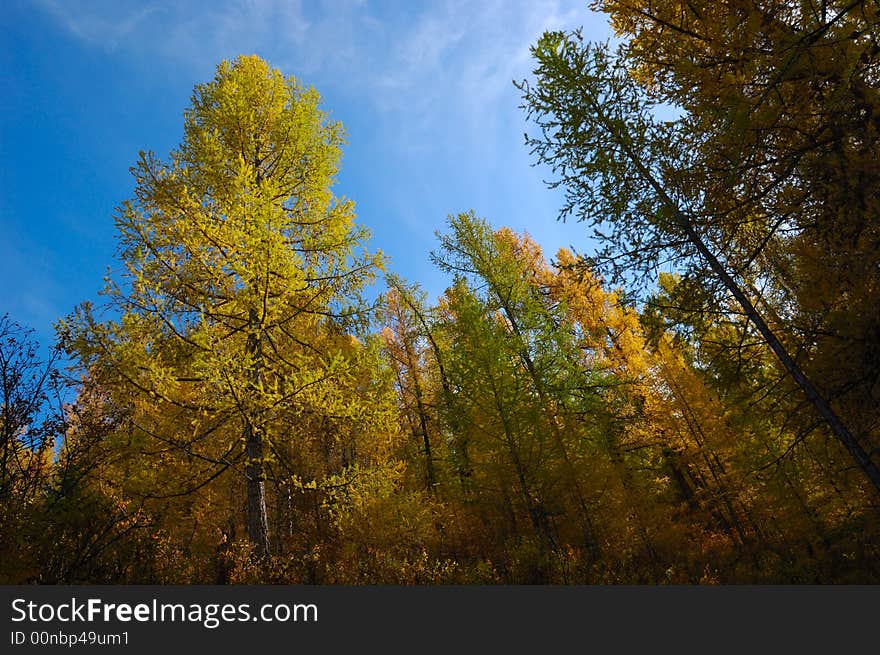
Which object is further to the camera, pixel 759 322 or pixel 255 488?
pixel 255 488

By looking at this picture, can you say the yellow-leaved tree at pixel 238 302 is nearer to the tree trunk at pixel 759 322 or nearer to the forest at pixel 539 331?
the forest at pixel 539 331

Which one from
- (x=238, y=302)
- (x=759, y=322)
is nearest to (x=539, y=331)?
(x=759, y=322)

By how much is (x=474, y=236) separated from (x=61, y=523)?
10636 millimetres

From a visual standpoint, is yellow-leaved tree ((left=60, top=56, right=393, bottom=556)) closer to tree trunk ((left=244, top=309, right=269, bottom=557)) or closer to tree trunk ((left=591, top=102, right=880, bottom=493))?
tree trunk ((left=244, top=309, right=269, bottom=557))

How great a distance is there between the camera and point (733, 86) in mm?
4633

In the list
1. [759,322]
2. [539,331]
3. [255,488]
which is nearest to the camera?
[759,322]

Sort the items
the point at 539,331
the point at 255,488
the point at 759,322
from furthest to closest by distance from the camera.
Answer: the point at 539,331 < the point at 255,488 < the point at 759,322

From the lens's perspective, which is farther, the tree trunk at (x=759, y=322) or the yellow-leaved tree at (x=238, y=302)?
the yellow-leaved tree at (x=238, y=302)

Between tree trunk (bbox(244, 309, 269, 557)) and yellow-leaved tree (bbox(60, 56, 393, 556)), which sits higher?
yellow-leaved tree (bbox(60, 56, 393, 556))

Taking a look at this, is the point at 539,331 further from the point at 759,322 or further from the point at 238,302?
the point at 238,302

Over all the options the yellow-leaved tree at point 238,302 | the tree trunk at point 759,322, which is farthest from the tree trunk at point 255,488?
the tree trunk at point 759,322

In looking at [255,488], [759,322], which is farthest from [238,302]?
[759,322]

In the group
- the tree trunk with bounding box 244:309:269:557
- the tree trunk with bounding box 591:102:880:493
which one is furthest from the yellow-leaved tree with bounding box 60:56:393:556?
the tree trunk with bounding box 591:102:880:493

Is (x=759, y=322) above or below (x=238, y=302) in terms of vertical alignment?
below
